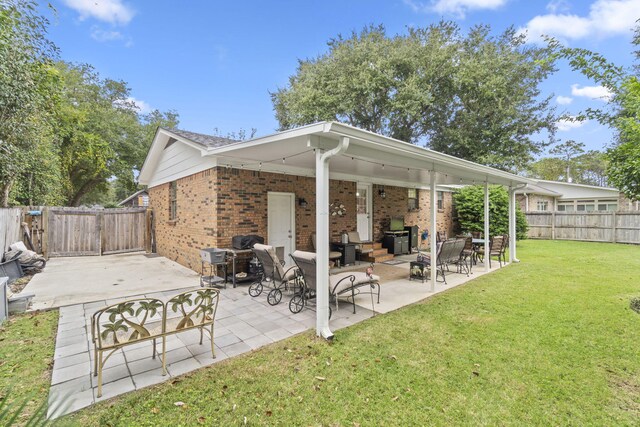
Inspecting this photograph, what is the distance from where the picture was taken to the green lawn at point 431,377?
8.45ft

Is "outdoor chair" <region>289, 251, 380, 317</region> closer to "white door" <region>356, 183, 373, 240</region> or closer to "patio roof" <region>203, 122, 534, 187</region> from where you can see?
"patio roof" <region>203, 122, 534, 187</region>

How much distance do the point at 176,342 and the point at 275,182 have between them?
4771mm

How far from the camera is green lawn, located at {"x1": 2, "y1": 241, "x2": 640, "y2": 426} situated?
8.45ft

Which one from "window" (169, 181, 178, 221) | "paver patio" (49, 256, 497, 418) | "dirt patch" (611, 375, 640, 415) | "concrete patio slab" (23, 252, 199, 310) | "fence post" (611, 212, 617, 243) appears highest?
"window" (169, 181, 178, 221)

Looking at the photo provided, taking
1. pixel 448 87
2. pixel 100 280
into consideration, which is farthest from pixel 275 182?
pixel 448 87

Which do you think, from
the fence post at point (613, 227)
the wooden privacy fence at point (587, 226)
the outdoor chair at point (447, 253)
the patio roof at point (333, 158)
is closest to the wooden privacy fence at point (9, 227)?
the patio roof at point (333, 158)

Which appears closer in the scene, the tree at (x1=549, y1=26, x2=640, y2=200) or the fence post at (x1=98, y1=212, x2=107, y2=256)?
the tree at (x1=549, y1=26, x2=640, y2=200)

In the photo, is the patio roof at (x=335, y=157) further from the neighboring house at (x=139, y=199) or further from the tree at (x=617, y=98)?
the neighboring house at (x=139, y=199)

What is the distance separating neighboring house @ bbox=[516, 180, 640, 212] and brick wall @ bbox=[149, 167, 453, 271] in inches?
542

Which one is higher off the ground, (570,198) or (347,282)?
(570,198)

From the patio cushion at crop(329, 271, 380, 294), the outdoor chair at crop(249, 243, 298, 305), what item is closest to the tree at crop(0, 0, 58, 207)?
the outdoor chair at crop(249, 243, 298, 305)

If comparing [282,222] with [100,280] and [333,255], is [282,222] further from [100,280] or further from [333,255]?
[100,280]

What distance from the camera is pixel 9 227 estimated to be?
8.03 meters

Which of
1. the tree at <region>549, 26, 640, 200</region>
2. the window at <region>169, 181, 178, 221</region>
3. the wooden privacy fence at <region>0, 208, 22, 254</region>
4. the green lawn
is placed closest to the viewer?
the green lawn
